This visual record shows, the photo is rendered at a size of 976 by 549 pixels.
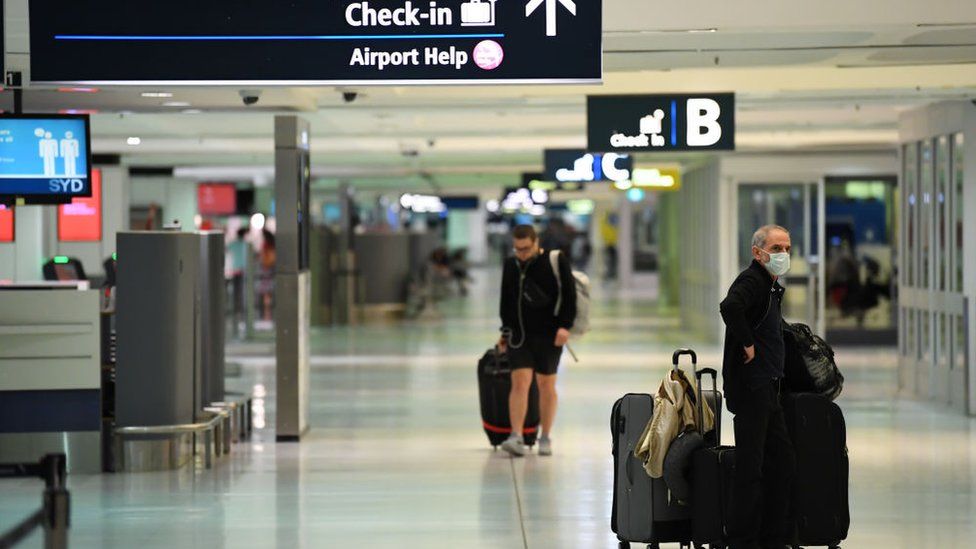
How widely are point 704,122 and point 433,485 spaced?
12.2 feet

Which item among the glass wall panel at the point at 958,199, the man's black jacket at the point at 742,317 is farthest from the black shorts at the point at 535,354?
the glass wall panel at the point at 958,199

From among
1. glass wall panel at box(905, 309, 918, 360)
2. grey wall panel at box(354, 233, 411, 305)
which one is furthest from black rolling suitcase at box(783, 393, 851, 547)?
grey wall panel at box(354, 233, 411, 305)

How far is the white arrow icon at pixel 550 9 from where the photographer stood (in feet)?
23.5

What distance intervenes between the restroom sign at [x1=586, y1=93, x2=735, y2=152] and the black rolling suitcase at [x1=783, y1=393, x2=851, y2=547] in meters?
4.73

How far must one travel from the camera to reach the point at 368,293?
110 feet

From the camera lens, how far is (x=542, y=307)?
11.3 m

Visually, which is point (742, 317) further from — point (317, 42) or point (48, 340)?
point (48, 340)

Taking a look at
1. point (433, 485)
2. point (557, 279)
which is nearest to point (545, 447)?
point (557, 279)

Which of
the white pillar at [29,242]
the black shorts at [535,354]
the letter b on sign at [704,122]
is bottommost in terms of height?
the black shorts at [535,354]

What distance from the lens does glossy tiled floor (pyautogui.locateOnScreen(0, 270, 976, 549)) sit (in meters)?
8.61

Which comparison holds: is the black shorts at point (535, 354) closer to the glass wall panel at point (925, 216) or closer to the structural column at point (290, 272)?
the structural column at point (290, 272)

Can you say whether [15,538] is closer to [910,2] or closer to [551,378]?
[910,2]

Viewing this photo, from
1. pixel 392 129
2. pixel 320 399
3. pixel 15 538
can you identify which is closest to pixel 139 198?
pixel 392 129

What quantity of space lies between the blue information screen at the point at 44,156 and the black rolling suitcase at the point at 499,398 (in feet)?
10.8
